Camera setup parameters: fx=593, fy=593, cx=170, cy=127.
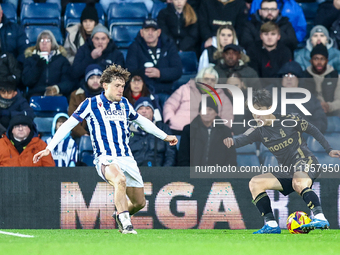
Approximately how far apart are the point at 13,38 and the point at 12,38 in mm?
21

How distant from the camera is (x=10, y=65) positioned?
10250 mm

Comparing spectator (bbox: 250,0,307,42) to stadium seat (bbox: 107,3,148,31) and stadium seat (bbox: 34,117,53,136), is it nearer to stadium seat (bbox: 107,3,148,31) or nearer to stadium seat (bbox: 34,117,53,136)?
stadium seat (bbox: 107,3,148,31)

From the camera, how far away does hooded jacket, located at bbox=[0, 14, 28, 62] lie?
1073 cm

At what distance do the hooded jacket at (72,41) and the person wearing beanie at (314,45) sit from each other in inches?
156

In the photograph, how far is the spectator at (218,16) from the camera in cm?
1102

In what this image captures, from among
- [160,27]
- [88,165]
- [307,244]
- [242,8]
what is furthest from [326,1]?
[307,244]

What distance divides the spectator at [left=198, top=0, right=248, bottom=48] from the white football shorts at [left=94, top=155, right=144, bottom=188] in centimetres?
500

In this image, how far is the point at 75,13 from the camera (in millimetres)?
11812

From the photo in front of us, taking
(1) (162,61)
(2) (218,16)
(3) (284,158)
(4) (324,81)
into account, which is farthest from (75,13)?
(3) (284,158)

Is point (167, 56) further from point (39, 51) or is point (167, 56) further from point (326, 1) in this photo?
point (326, 1)

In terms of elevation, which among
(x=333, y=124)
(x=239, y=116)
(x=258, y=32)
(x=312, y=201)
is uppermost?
(x=258, y=32)

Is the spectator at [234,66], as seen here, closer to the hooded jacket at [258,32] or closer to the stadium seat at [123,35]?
the hooded jacket at [258,32]

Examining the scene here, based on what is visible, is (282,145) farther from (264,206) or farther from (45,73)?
(45,73)

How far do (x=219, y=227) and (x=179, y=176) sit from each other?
0.89 metres
